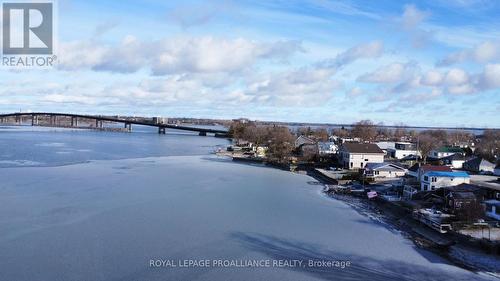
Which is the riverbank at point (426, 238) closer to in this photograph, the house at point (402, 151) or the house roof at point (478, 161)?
the house roof at point (478, 161)

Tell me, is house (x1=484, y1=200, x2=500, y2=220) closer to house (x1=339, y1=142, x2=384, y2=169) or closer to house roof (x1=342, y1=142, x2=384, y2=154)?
house (x1=339, y1=142, x2=384, y2=169)

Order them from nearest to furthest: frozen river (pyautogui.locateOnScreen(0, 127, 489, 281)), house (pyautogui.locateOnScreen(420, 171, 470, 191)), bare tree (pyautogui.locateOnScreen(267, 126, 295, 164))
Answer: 1. frozen river (pyautogui.locateOnScreen(0, 127, 489, 281))
2. house (pyautogui.locateOnScreen(420, 171, 470, 191))
3. bare tree (pyautogui.locateOnScreen(267, 126, 295, 164))

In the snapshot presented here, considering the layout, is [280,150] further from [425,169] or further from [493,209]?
[493,209]

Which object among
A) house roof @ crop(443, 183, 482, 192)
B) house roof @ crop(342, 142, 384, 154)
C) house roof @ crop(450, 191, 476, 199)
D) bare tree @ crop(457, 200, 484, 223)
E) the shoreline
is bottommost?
the shoreline

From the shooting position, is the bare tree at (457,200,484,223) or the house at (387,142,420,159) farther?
the house at (387,142,420,159)

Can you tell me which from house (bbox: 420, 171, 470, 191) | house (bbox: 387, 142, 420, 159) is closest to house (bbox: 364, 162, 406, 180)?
house (bbox: 420, 171, 470, 191)

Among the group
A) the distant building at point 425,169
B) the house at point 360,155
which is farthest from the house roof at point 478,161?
the distant building at point 425,169

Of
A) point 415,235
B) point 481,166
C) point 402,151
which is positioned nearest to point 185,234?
point 415,235
